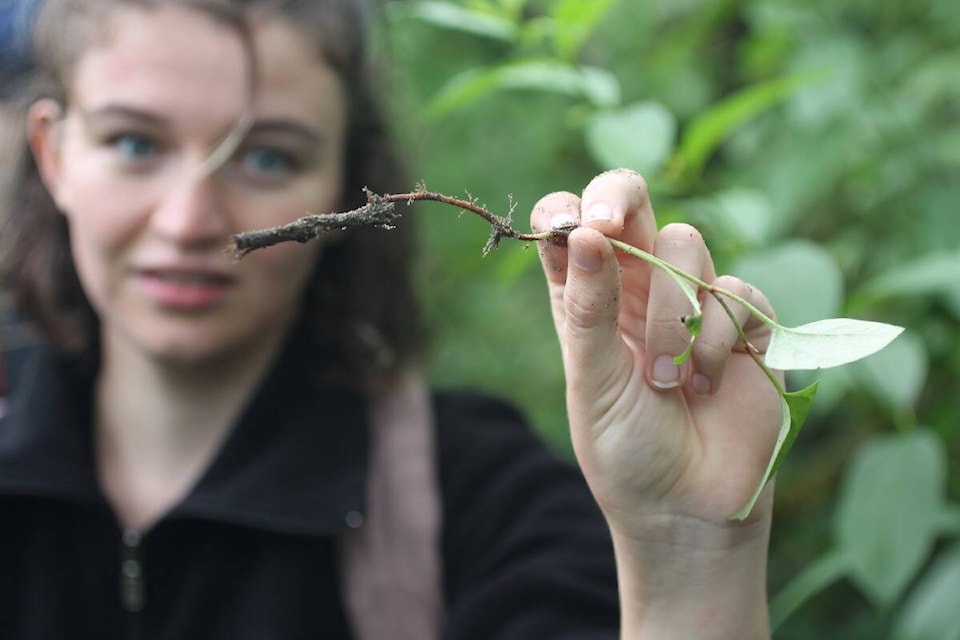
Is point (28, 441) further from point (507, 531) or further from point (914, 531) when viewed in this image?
point (914, 531)

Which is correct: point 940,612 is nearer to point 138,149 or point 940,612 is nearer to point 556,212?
point 556,212

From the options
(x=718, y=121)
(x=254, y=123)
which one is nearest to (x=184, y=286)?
(x=254, y=123)

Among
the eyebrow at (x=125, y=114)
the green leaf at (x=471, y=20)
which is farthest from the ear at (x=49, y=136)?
the green leaf at (x=471, y=20)

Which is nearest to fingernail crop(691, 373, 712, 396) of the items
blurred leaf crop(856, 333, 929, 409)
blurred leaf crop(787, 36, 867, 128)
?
blurred leaf crop(856, 333, 929, 409)

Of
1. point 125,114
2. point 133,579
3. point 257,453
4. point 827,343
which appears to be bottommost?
point 133,579

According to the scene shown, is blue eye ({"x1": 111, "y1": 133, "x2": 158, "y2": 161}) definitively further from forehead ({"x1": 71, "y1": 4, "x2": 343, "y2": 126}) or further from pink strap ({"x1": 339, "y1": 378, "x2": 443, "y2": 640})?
pink strap ({"x1": 339, "y1": 378, "x2": 443, "y2": 640})

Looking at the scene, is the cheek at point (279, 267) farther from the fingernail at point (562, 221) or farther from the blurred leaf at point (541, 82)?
the fingernail at point (562, 221)
